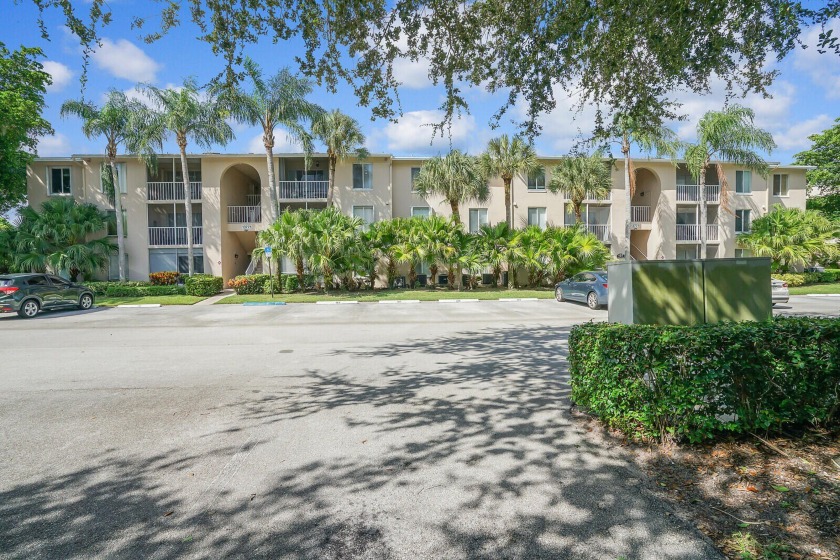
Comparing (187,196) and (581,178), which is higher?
(581,178)

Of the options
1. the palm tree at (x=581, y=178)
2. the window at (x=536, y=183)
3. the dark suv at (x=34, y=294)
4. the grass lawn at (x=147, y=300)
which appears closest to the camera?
the dark suv at (x=34, y=294)

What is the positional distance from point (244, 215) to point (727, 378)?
28.9 metres

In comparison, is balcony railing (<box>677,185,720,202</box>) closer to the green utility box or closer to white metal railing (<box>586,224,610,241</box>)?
white metal railing (<box>586,224,610,241</box>)

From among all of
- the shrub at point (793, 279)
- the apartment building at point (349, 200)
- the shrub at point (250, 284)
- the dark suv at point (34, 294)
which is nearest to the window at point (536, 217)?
the apartment building at point (349, 200)

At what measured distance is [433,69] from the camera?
292 inches

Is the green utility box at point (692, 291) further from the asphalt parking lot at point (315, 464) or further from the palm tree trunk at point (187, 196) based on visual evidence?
the palm tree trunk at point (187, 196)

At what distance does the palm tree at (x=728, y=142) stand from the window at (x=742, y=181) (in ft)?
13.2

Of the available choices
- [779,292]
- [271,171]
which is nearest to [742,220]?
[779,292]

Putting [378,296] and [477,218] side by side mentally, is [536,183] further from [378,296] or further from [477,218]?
[378,296]

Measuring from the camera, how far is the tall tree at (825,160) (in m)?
33.7

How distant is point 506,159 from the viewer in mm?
25672

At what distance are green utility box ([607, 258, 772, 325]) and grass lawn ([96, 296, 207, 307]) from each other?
20148mm

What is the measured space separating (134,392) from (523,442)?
539 cm

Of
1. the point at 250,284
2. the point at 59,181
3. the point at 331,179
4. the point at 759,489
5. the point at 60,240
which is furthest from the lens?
the point at 59,181
